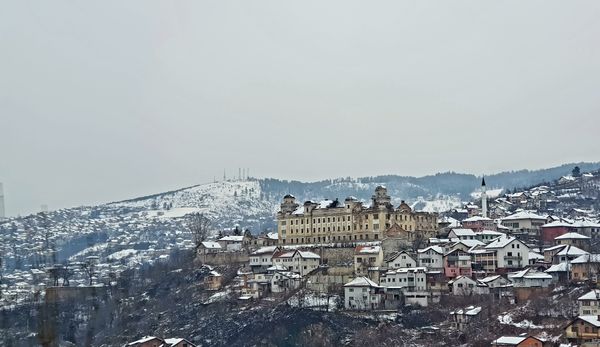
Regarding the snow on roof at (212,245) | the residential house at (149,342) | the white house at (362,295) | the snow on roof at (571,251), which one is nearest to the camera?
the residential house at (149,342)

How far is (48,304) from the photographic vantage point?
1301 cm

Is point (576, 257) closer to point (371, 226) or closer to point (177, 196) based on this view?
point (371, 226)

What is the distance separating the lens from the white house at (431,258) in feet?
149

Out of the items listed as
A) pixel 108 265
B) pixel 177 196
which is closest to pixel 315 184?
pixel 177 196

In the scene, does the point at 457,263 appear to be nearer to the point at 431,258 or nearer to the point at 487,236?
the point at 431,258

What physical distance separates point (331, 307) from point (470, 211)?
20.7m

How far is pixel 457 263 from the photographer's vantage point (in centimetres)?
4488

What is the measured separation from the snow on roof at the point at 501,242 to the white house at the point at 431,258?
2273 millimetres

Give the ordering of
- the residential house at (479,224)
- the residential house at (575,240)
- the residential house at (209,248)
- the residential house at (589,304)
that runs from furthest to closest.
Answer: the residential house at (209,248) → the residential house at (479,224) → the residential house at (575,240) → the residential house at (589,304)

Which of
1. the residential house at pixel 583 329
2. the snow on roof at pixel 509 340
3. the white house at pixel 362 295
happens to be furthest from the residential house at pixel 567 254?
the snow on roof at pixel 509 340

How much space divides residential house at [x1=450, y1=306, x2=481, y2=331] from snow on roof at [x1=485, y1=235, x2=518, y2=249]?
201 inches

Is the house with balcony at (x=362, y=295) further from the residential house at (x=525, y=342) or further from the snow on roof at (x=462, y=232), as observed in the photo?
the residential house at (x=525, y=342)

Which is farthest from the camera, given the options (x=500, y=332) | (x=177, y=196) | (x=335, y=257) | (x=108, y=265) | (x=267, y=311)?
(x=177, y=196)

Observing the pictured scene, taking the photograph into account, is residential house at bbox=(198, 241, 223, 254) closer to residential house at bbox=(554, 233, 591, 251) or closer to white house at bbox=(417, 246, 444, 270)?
white house at bbox=(417, 246, 444, 270)
